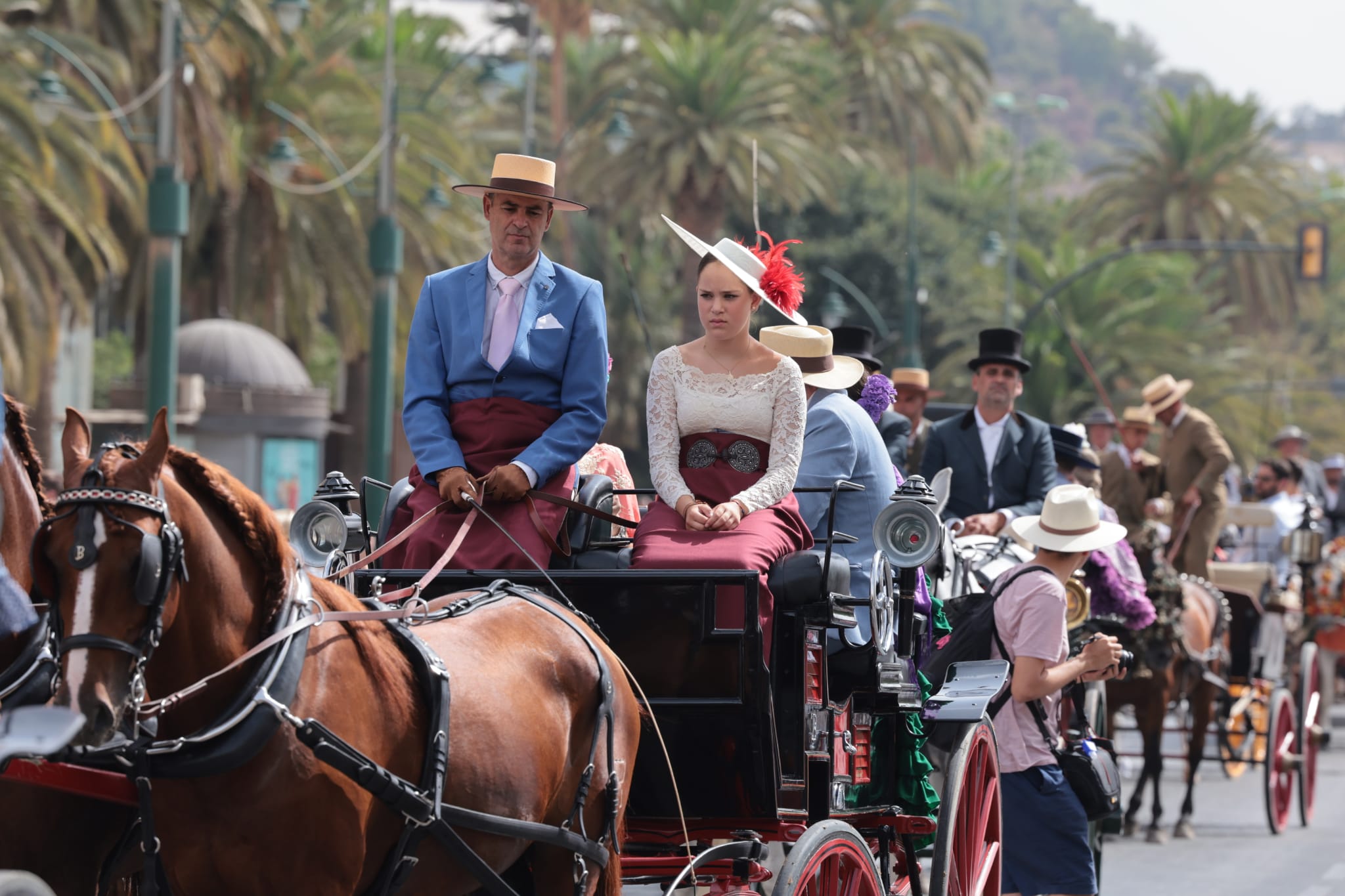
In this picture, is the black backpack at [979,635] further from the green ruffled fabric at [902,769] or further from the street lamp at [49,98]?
the street lamp at [49,98]

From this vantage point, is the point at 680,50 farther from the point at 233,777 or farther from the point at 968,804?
the point at 233,777

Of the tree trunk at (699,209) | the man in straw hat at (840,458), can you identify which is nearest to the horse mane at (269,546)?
the man in straw hat at (840,458)

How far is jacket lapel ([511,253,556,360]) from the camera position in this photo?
18.9 ft

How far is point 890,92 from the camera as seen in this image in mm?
45812

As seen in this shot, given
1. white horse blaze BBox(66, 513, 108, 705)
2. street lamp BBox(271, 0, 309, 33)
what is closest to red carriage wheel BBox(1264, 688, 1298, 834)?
white horse blaze BBox(66, 513, 108, 705)

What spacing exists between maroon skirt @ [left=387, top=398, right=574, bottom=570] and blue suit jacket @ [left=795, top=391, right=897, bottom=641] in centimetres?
126

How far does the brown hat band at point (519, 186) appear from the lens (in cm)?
575

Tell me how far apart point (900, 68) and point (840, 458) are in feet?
132

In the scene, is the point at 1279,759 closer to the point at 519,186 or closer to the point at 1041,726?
the point at 1041,726

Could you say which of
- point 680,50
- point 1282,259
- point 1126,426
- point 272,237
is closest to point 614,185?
point 680,50

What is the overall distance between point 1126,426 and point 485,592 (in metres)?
9.91

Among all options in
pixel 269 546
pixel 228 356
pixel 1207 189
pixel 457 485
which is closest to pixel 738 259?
pixel 457 485

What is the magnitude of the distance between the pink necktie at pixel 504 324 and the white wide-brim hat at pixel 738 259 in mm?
558

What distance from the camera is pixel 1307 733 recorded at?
13.5 meters
